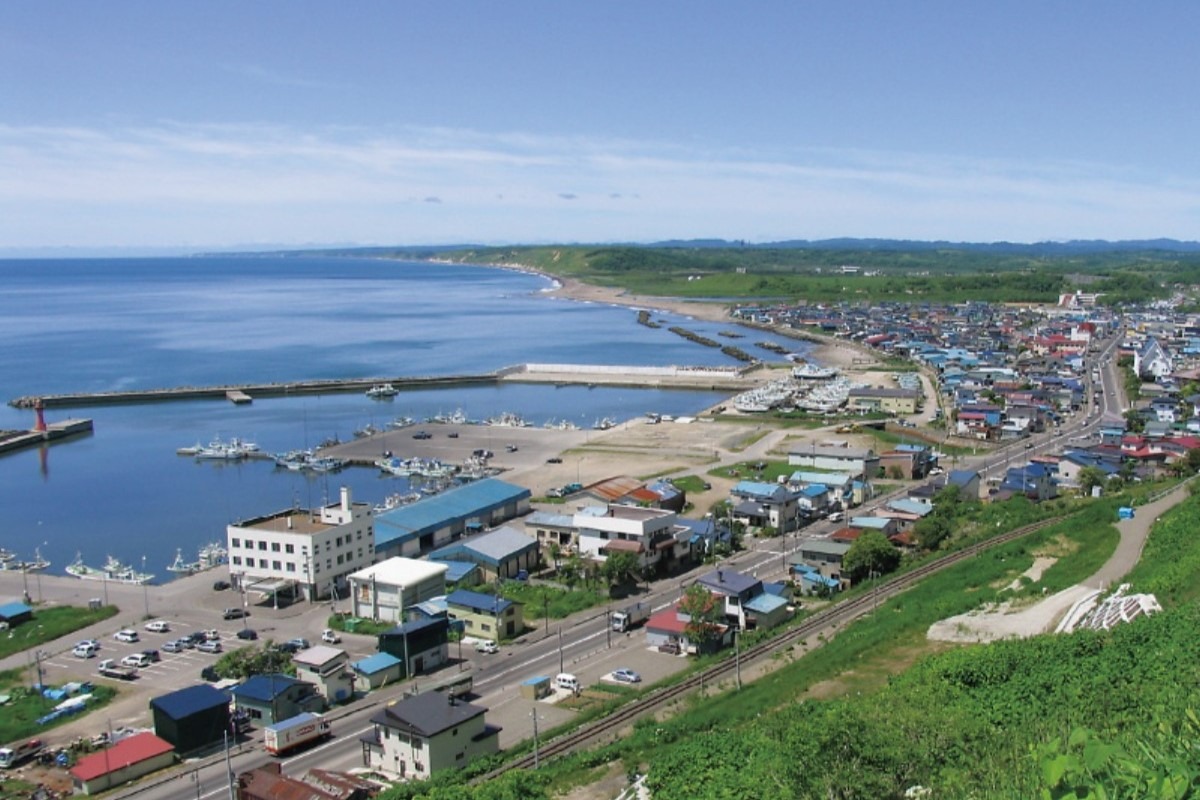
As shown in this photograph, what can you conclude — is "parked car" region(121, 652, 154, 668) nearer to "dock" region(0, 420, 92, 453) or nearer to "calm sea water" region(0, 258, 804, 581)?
"calm sea water" region(0, 258, 804, 581)

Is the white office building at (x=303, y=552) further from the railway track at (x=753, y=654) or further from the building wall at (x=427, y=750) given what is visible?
the railway track at (x=753, y=654)

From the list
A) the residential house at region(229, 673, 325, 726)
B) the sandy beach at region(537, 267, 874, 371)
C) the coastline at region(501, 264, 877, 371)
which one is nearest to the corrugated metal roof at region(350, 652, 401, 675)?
the residential house at region(229, 673, 325, 726)

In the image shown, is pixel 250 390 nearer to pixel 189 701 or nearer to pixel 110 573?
pixel 110 573

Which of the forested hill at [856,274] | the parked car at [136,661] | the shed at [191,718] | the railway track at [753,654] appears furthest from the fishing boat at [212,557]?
the forested hill at [856,274]

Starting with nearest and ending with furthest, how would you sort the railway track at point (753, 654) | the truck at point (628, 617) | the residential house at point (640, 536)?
the railway track at point (753, 654), the truck at point (628, 617), the residential house at point (640, 536)

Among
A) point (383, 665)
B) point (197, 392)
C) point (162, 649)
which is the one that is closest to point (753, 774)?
point (383, 665)

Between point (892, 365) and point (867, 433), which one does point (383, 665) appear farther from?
point (892, 365)
